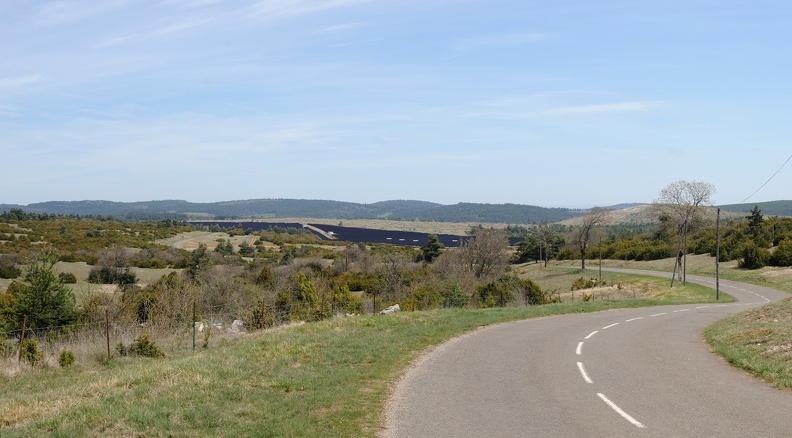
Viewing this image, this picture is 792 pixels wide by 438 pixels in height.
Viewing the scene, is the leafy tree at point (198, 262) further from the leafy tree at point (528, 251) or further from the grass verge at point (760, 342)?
the leafy tree at point (528, 251)

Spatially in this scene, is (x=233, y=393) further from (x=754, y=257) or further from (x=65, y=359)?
(x=754, y=257)

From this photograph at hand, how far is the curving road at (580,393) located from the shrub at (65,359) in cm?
917

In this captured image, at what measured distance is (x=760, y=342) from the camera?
1548 centimetres

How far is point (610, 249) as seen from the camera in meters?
111

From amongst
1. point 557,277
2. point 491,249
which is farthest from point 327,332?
point 557,277

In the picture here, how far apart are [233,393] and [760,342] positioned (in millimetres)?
12789

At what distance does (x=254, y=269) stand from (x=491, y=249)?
1042 inches

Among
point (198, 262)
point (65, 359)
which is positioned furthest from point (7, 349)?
point (198, 262)

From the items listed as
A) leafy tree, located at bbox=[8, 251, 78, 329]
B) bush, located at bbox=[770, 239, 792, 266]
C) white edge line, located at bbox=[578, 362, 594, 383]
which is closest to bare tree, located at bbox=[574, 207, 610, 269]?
bush, located at bbox=[770, 239, 792, 266]

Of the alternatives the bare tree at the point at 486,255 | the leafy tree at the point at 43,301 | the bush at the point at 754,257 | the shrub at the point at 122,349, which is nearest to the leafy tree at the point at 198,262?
the bare tree at the point at 486,255

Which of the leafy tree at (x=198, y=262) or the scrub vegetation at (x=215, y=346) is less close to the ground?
the scrub vegetation at (x=215, y=346)

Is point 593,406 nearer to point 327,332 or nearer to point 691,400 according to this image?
point 691,400

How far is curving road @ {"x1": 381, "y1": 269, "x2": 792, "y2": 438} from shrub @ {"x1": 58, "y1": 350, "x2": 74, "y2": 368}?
30.1 feet

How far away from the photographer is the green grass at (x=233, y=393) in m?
8.21
